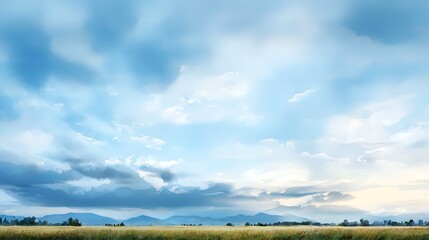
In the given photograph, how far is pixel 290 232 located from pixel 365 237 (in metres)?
4.33

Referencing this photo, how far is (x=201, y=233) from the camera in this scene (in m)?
32.5

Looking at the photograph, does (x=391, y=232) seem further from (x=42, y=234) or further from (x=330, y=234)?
(x=42, y=234)

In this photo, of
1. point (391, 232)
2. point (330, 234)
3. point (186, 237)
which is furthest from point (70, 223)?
point (391, 232)

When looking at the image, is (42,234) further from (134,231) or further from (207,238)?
(207,238)

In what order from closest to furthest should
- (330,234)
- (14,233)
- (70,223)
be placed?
(14,233), (330,234), (70,223)

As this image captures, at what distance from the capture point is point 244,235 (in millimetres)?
32719

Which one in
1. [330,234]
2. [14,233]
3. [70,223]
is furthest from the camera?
[70,223]

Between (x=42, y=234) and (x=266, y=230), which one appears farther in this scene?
(x=266, y=230)

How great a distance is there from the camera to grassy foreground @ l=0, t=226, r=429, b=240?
31.8m

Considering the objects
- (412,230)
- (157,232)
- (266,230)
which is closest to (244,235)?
(266,230)

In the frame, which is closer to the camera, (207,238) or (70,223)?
(207,238)

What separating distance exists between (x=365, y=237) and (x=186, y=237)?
398 inches

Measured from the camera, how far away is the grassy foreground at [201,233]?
31.8 metres

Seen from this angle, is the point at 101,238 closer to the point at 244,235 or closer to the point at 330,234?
the point at 244,235
